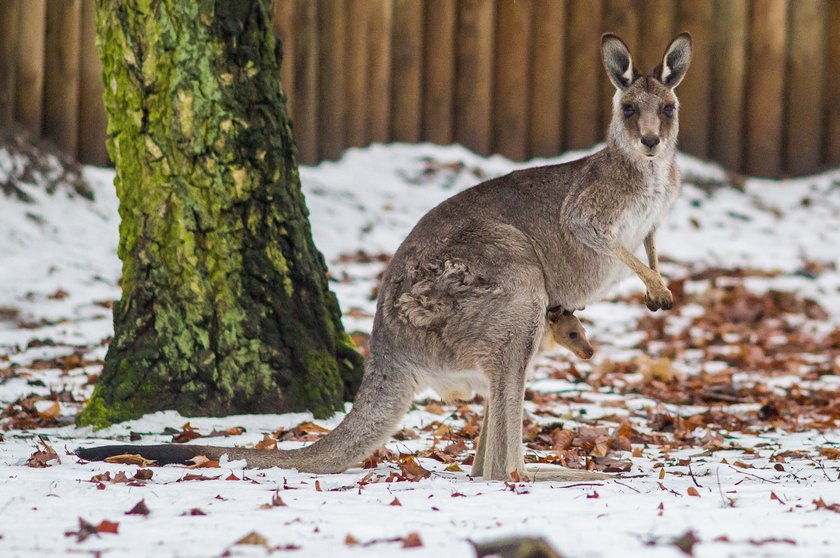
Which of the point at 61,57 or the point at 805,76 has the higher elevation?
the point at 805,76

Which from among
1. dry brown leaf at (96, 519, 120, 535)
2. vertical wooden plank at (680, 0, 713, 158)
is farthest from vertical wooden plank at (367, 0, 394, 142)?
dry brown leaf at (96, 519, 120, 535)

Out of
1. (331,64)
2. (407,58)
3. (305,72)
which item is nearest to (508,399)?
(305,72)

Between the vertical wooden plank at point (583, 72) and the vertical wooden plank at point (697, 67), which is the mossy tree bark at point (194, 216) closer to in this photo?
the vertical wooden plank at point (583, 72)

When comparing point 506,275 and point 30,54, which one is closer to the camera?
point 506,275

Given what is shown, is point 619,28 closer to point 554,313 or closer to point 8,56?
point 8,56

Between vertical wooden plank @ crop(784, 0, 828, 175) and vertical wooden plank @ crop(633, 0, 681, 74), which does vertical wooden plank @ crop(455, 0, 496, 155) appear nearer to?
vertical wooden plank @ crop(633, 0, 681, 74)

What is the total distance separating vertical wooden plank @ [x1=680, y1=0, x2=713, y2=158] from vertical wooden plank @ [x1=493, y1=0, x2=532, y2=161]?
152cm

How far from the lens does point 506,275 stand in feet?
13.9

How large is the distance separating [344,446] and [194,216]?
1.43 metres

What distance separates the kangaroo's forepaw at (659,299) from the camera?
459 centimetres

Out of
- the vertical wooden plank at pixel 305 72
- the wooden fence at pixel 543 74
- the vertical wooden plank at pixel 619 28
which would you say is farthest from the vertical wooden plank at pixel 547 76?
the vertical wooden plank at pixel 305 72

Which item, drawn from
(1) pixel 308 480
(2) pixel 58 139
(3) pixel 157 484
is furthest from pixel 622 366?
(2) pixel 58 139

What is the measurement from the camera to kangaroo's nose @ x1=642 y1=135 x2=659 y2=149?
15.0 ft

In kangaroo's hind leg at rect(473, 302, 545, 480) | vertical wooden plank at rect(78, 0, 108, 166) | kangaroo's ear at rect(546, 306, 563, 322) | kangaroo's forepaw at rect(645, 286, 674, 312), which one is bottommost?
kangaroo's hind leg at rect(473, 302, 545, 480)
